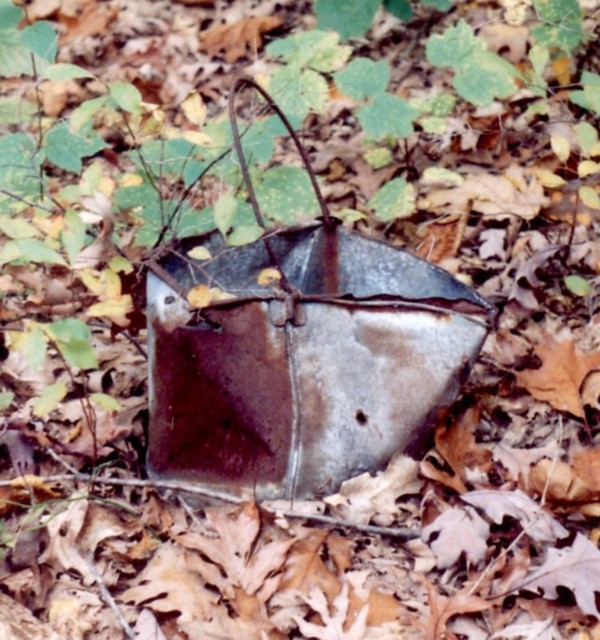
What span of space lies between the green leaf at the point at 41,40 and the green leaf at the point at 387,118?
3.05ft

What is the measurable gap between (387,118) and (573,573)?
4.72ft

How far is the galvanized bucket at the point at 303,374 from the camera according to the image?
6.05 feet

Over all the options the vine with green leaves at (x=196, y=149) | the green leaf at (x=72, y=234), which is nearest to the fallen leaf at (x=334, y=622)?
the vine with green leaves at (x=196, y=149)

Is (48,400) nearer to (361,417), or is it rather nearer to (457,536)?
(361,417)

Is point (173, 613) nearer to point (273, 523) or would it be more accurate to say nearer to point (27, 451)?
point (273, 523)

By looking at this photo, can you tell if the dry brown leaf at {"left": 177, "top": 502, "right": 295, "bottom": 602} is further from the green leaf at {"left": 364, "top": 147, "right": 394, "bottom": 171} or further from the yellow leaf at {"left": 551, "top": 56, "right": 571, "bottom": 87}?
the yellow leaf at {"left": 551, "top": 56, "right": 571, "bottom": 87}

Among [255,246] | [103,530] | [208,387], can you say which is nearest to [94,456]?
[103,530]

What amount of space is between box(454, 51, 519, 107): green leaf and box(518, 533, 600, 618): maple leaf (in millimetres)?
1394

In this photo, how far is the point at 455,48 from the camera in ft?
8.39

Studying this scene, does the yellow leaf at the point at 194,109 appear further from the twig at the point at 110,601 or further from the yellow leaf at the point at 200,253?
the twig at the point at 110,601

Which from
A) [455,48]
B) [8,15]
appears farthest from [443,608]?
[8,15]

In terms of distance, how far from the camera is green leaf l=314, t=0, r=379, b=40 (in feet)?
9.26

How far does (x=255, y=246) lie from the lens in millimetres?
2080

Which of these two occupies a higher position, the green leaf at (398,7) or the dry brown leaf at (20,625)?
the green leaf at (398,7)
